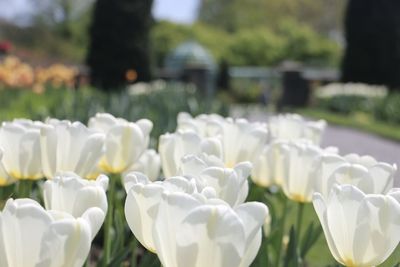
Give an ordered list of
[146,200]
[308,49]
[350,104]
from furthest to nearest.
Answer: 1. [308,49]
2. [350,104]
3. [146,200]

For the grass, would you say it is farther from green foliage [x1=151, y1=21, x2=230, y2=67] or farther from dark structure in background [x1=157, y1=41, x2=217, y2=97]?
green foliage [x1=151, y1=21, x2=230, y2=67]

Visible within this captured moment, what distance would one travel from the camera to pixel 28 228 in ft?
2.61

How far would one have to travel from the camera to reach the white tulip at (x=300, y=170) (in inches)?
57.3

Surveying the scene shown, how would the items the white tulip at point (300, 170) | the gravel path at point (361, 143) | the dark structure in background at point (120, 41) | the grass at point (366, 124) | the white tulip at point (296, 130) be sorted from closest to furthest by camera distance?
the white tulip at point (300, 170) → the white tulip at point (296, 130) → the gravel path at point (361, 143) → the grass at point (366, 124) → the dark structure in background at point (120, 41)

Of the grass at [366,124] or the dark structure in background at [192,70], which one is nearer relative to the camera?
the grass at [366,124]

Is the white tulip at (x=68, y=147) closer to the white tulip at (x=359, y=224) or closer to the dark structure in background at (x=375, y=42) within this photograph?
the white tulip at (x=359, y=224)

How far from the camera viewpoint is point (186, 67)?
1927 cm

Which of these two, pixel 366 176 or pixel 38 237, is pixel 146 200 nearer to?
pixel 38 237

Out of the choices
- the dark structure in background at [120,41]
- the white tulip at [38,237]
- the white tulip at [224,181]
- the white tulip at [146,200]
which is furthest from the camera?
the dark structure in background at [120,41]

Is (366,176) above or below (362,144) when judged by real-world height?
above

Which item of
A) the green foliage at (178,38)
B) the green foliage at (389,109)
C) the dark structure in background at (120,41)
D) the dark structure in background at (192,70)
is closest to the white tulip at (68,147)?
the dark structure in background at (192,70)

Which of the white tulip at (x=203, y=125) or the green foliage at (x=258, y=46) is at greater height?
the white tulip at (x=203, y=125)

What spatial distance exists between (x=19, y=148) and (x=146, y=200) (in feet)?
1.70

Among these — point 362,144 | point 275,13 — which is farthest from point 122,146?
point 275,13
